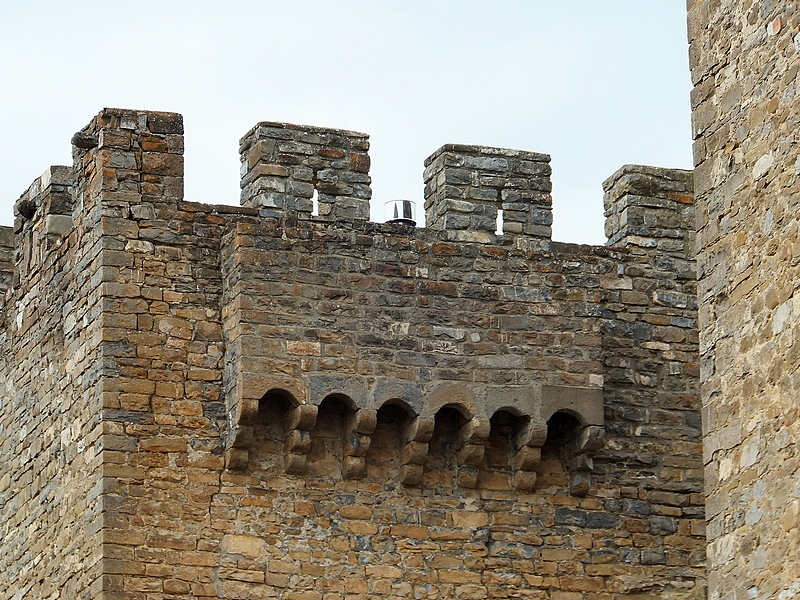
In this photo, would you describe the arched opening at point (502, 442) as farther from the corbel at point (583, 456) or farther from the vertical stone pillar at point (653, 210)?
the vertical stone pillar at point (653, 210)

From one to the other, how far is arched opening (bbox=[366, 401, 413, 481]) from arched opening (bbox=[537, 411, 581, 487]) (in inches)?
33.5

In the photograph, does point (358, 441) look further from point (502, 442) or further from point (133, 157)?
point (133, 157)

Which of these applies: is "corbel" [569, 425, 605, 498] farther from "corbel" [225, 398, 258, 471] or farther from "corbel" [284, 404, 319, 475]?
"corbel" [225, 398, 258, 471]

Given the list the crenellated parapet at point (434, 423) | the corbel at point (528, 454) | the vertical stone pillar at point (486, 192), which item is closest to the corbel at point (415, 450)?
the crenellated parapet at point (434, 423)

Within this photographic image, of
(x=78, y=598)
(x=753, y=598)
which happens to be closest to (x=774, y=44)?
(x=753, y=598)

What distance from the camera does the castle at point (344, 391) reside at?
11211 millimetres

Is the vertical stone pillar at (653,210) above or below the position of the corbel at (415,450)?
above

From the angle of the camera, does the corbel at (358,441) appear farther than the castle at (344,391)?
Yes

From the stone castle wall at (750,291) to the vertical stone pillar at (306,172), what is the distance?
3210 millimetres

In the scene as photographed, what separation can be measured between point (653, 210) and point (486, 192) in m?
1.17

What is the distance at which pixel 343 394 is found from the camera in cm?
1132

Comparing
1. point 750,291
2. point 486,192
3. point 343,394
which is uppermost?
point 486,192

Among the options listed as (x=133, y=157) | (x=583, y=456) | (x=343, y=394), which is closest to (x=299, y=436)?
(x=343, y=394)

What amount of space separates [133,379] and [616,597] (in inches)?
118
